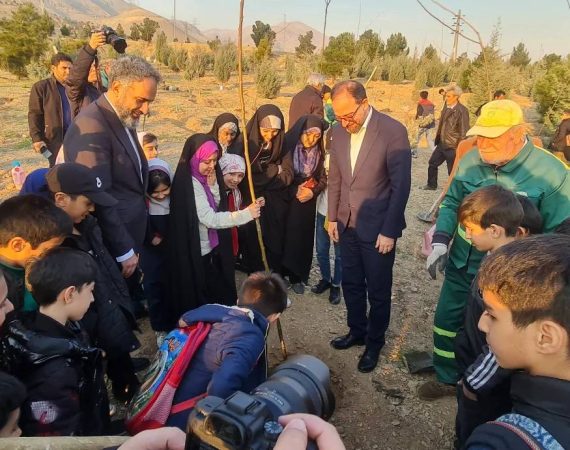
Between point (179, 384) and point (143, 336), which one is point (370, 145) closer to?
point (179, 384)

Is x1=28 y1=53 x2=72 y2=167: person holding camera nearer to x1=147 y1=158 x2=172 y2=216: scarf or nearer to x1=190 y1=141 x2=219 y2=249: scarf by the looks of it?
x1=147 y1=158 x2=172 y2=216: scarf

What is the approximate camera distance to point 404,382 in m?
3.06

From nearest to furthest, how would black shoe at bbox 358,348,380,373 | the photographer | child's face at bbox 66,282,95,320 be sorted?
child's face at bbox 66,282,95,320
black shoe at bbox 358,348,380,373
the photographer

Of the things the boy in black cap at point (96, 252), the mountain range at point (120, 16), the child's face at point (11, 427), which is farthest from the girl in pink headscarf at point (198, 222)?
the mountain range at point (120, 16)

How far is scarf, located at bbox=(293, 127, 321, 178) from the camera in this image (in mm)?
3984

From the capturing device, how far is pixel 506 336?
108 centimetres

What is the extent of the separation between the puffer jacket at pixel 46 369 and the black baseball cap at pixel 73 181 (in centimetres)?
69

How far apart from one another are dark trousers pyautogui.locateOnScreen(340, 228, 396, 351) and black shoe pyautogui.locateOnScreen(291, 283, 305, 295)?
900 millimetres

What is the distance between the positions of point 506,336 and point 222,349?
114cm

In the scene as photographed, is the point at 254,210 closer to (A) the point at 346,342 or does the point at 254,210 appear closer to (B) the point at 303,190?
(B) the point at 303,190

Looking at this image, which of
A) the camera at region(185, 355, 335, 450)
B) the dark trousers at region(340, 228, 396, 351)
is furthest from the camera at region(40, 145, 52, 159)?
→ the camera at region(185, 355, 335, 450)

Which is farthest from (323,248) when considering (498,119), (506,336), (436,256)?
(506,336)

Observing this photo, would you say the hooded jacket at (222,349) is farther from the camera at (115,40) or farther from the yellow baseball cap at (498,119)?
the camera at (115,40)

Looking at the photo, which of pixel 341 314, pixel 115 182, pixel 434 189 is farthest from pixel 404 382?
pixel 434 189
